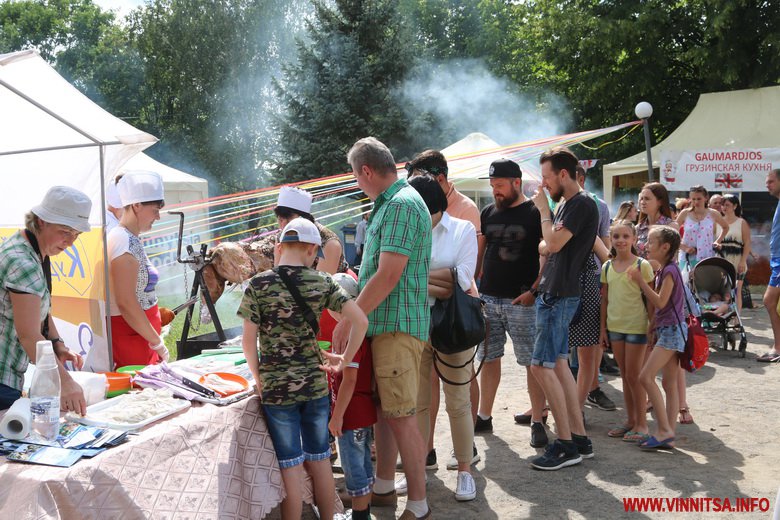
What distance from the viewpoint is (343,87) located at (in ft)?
60.2

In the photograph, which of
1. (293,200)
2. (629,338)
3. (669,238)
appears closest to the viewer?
(293,200)

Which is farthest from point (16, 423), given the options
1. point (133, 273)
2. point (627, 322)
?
point (627, 322)

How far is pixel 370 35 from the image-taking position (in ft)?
61.9

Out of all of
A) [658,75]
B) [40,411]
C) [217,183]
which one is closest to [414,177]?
[40,411]

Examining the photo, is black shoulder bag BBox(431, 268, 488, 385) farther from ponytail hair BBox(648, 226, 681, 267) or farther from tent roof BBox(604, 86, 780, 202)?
tent roof BBox(604, 86, 780, 202)

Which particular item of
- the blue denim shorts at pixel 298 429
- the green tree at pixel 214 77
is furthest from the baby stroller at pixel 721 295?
the green tree at pixel 214 77

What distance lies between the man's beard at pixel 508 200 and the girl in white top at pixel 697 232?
203 inches

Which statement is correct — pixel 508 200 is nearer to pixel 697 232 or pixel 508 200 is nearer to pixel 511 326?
pixel 511 326

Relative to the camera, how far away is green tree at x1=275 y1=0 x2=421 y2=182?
1836 centimetres

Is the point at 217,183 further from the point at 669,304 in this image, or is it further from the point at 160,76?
the point at 669,304

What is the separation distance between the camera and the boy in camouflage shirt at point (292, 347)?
3.12 m

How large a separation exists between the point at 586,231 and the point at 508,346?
4642mm

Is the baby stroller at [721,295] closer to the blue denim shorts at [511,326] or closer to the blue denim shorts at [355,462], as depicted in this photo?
the blue denim shorts at [511,326]

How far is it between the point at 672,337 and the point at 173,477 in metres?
3.47
